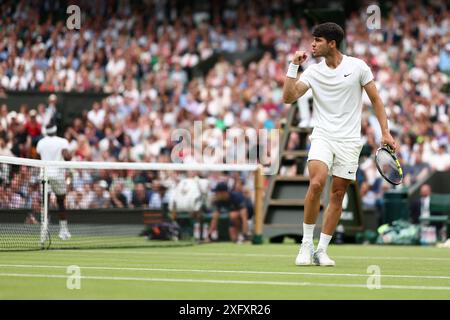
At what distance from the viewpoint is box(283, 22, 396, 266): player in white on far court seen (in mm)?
10586

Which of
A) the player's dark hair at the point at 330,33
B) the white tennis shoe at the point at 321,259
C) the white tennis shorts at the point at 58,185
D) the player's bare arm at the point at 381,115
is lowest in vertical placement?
the white tennis shoe at the point at 321,259

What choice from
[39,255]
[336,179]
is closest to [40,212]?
[39,255]

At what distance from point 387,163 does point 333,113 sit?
69 centimetres

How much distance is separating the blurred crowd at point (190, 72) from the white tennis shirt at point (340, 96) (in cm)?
939

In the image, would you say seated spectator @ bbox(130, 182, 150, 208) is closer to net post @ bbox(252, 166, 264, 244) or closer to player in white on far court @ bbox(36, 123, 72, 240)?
player in white on far court @ bbox(36, 123, 72, 240)

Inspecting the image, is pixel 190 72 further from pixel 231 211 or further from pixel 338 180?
pixel 338 180

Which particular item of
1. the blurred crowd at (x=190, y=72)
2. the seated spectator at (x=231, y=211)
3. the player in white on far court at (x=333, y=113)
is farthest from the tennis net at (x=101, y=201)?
the player in white on far court at (x=333, y=113)

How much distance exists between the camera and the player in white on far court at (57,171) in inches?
628

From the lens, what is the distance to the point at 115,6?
114 feet

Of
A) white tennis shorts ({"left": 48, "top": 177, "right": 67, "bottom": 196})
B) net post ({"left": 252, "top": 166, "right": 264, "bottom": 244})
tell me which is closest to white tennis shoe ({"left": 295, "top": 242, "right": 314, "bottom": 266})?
white tennis shorts ({"left": 48, "top": 177, "right": 67, "bottom": 196})

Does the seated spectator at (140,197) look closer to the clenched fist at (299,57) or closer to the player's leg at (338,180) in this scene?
the player's leg at (338,180)

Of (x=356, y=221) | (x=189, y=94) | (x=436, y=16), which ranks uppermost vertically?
(x=436, y=16)
